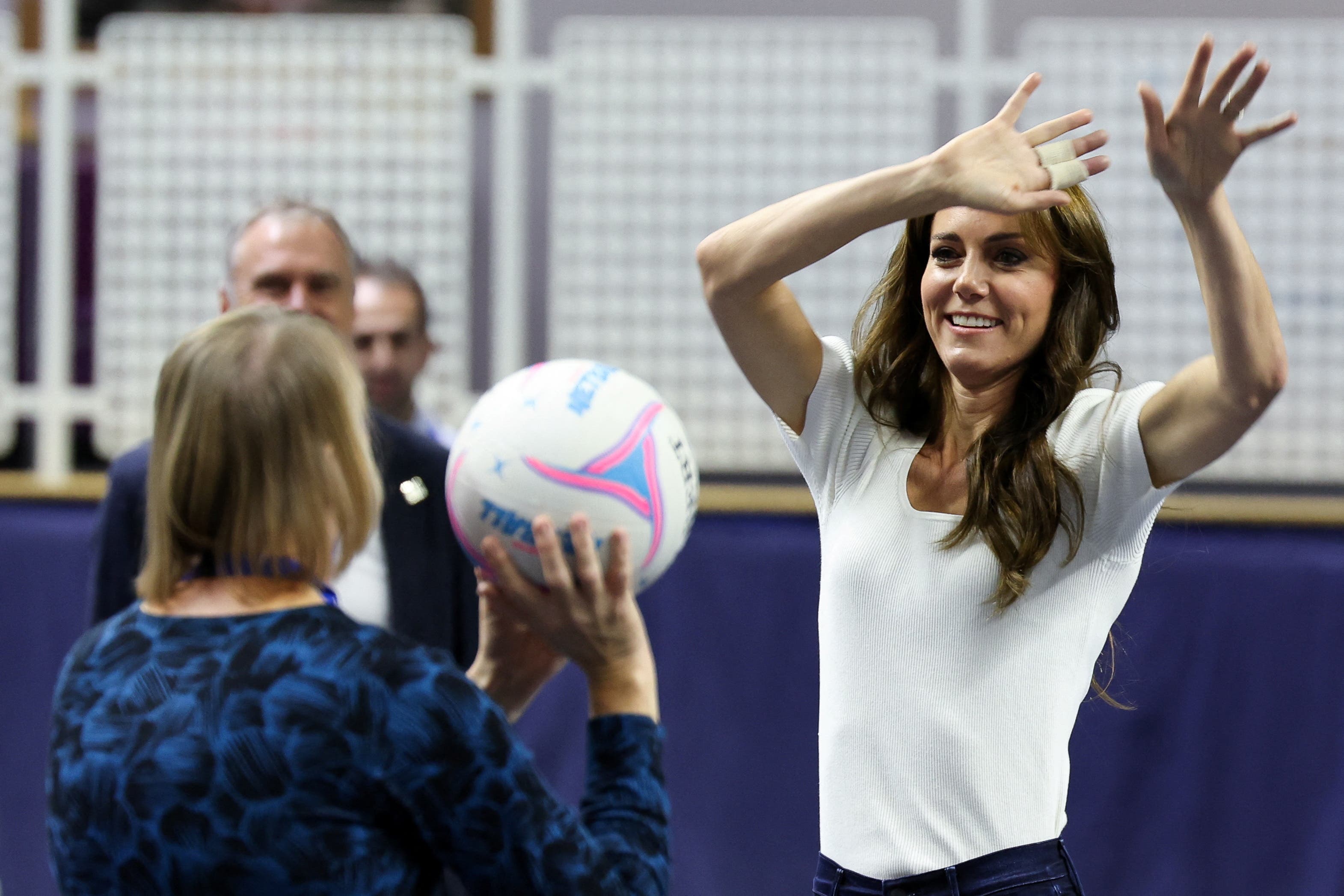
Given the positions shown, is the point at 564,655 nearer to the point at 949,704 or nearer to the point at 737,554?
the point at 949,704

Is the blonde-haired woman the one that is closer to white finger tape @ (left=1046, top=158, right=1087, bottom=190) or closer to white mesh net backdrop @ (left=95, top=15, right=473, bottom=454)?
white finger tape @ (left=1046, top=158, right=1087, bottom=190)

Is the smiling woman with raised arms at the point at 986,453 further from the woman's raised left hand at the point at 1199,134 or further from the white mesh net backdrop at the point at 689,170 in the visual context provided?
the white mesh net backdrop at the point at 689,170

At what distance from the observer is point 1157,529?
10.3ft

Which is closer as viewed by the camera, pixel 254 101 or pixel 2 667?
pixel 2 667

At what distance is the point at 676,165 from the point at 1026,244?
2229mm

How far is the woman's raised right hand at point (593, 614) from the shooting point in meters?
1.14

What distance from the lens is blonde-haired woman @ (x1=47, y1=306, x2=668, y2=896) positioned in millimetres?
982

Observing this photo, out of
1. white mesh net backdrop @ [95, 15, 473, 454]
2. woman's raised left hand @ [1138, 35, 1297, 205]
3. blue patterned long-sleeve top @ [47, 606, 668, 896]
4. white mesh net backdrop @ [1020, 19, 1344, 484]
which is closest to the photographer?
blue patterned long-sleeve top @ [47, 606, 668, 896]

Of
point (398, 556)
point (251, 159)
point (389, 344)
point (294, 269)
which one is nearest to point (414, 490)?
point (398, 556)

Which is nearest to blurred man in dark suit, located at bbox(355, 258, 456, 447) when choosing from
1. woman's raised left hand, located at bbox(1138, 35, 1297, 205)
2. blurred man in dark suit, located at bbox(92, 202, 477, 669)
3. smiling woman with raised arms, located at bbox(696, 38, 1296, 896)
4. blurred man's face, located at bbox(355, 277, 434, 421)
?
blurred man's face, located at bbox(355, 277, 434, 421)

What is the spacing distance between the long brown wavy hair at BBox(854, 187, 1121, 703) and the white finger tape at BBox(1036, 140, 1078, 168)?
0.12 meters

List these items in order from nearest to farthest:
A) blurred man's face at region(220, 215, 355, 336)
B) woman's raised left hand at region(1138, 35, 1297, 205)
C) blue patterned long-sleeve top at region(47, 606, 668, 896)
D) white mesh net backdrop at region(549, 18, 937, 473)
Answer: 1. blue patterned long-sleeve top at region(47, 606, 668, 896)
2. woman's raised left hand at region(1138, 35, 1297, 205)
3. blurred man's face at region(220, 215, 355, 336)
4. white mesh net backdrop at region(549, 18, 937, 473)

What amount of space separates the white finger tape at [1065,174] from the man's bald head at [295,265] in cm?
141

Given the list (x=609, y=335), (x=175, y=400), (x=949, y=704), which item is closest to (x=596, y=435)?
(x=175, y=400)
